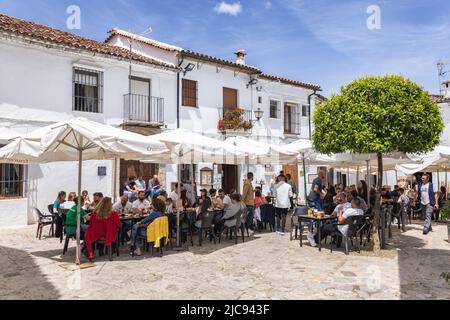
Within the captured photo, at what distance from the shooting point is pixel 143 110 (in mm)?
15141

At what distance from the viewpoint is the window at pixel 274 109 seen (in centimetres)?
2030

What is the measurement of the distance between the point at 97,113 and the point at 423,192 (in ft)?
36.3

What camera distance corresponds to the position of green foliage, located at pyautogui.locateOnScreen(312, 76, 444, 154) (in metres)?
7.05

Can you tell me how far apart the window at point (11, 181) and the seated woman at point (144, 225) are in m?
6.24

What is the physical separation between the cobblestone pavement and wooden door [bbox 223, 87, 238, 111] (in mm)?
10531

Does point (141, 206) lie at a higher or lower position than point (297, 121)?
lower

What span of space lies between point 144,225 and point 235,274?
2.26 meters

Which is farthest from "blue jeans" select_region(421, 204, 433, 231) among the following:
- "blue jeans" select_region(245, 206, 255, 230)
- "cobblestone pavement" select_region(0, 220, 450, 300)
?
"blue jeans" select_region(245, 206, 255, 230)

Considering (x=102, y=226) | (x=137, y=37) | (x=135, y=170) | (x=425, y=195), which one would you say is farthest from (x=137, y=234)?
(x=137, y=37)

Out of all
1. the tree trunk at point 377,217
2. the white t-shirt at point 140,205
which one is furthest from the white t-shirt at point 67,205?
the tree trunk at point 377,217

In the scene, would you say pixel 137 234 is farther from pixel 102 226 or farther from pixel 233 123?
pixel 233 123

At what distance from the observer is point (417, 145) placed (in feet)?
23.9
